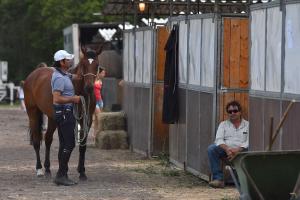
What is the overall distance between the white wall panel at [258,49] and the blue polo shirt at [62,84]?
277cm

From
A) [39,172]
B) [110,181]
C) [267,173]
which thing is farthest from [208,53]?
[267,173]

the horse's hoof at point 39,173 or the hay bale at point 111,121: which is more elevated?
the hay bale at point 111,121

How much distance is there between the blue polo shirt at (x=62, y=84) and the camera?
11.4m

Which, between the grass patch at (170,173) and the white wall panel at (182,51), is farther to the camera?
the white wall panel at (182,51)

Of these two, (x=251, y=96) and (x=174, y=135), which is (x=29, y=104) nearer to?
(x=174, y=135)

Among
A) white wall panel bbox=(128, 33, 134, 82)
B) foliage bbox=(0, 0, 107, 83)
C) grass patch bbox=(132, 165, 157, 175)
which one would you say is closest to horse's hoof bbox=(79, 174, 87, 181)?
grass patch bbox=(132, 165, 157, 175)

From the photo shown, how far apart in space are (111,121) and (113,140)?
53 centimetres

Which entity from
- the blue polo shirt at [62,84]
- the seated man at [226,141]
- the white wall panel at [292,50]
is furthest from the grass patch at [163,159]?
the white wall panel at [292,50]

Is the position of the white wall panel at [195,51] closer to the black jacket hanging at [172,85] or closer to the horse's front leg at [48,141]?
the black jacket hanging at [172,85]

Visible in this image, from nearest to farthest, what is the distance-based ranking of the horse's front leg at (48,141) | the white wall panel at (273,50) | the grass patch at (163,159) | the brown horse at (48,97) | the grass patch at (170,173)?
the white wall panel at (273,50) → the brown horse at (48,97) → the horse's front leg at (48,141) → the grass patch at (170,173) → the grass patch at (163,159)

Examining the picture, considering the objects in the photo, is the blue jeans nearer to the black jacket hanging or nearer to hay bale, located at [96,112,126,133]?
the black jacket hanging

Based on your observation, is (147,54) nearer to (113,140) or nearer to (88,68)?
(113,140)

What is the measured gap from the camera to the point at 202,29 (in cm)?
1198

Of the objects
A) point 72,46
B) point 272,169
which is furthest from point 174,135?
point 72,46
